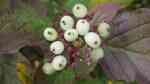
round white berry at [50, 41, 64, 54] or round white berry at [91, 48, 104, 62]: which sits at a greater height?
round white berry at [50, 41, 64, 54]

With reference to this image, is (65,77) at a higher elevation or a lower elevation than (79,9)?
lower

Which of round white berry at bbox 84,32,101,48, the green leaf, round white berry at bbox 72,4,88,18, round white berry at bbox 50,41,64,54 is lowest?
the green leaf

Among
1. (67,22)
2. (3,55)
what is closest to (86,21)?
(67,22)

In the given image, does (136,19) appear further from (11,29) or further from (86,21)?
(11,29)
